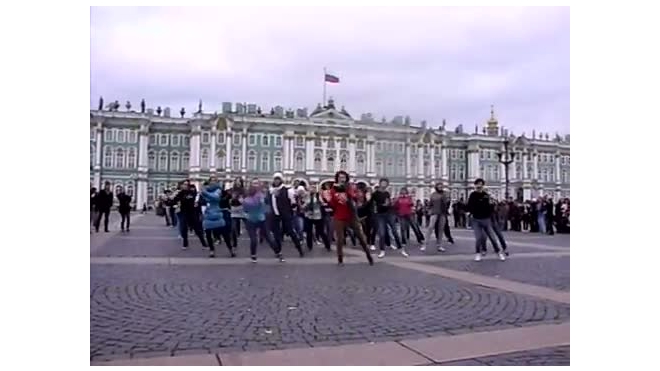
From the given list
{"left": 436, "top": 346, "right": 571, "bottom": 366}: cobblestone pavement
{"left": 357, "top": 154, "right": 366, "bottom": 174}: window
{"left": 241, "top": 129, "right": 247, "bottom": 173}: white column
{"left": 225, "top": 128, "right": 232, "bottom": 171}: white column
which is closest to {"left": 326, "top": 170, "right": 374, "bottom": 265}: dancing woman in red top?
{"left": 357, "top": 154, "right": 366, "bottom": 174}: window

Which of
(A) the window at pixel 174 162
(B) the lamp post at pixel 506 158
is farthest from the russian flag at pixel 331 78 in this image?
(B) the lamp post at pixel 506 158

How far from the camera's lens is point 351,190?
696 cm

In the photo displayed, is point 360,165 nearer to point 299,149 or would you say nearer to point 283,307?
point 299,149

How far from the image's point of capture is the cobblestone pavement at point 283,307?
3.04 meters

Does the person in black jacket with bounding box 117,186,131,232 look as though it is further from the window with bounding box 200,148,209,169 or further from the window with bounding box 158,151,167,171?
the window with bounding box 200,148,209,169

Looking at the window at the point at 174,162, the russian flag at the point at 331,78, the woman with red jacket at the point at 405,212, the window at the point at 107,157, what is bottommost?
the woman with red jacket at the point at 405,212

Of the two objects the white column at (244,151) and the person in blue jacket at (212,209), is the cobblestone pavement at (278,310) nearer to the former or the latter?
the white column at (244,151)

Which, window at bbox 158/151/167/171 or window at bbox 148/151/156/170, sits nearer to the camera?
window at bbox 158/151/167/171

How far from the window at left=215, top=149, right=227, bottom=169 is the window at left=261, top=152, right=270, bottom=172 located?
0.48 m

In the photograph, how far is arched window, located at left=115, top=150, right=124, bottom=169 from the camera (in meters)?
5.01

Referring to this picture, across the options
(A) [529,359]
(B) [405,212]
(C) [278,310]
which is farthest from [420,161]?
(A) [529,359]

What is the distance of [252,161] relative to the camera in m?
6.55

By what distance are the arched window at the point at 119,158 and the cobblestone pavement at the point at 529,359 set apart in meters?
3.71

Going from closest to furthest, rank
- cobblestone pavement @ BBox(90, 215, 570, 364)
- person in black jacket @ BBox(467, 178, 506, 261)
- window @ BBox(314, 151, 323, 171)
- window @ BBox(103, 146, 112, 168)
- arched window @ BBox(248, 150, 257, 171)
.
→ cobblestone pavement @ BBox(90, 215, 570, 364) < window @ BBox(103, 146, 112, 168) < arched window @ BBox(248, 150, 257, 171) < window @ BBox(314, 151, 323, 171) < person in black jacket @ BBox(467, 178, 506, 261)
